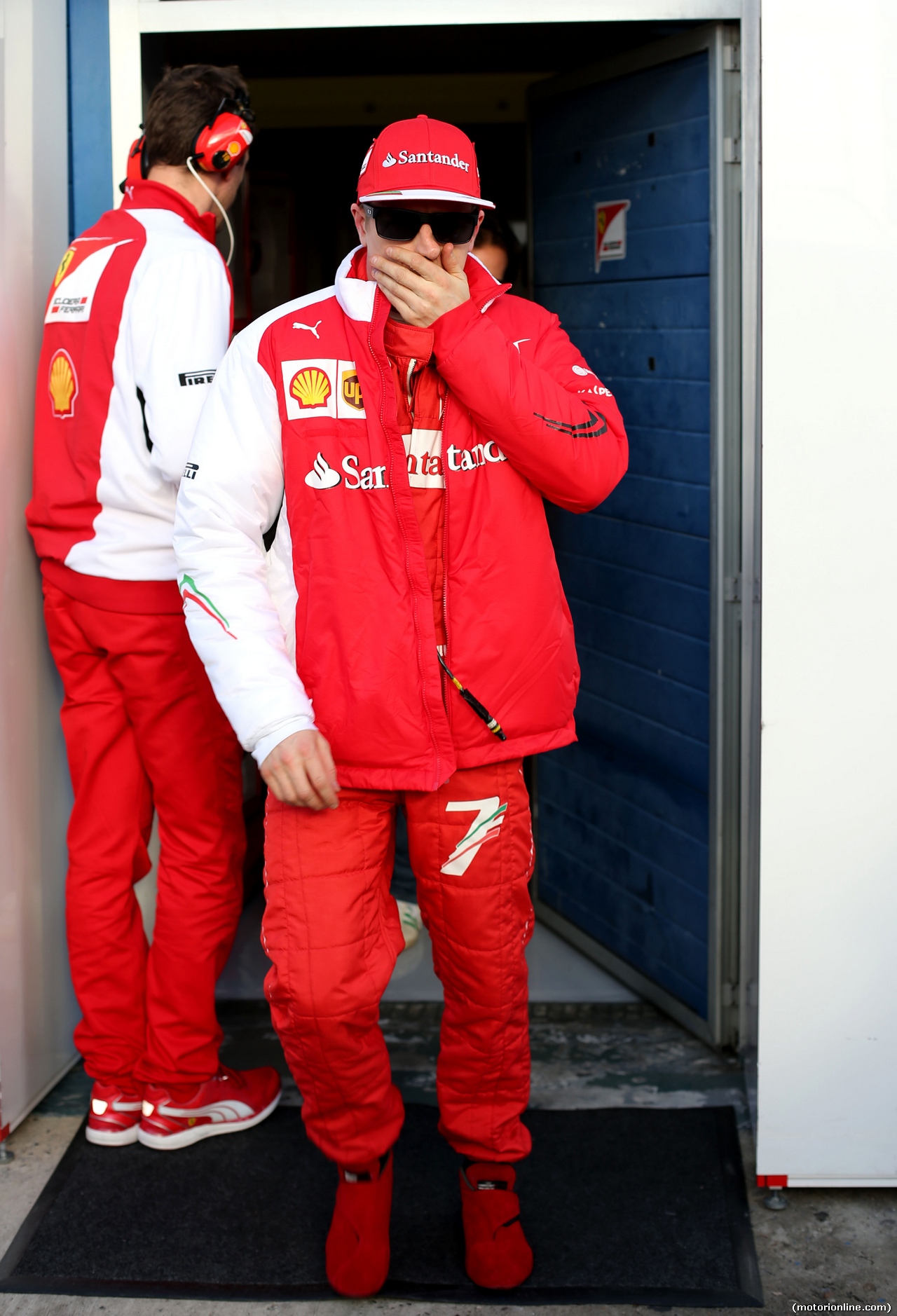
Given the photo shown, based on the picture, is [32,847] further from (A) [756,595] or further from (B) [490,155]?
(B) [490,155]

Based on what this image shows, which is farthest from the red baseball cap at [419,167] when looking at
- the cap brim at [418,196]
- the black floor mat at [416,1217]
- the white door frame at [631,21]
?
the black floor mat at [416,1217]

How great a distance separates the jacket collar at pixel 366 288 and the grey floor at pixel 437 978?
1.86 m

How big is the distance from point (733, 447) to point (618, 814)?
3.46 ft

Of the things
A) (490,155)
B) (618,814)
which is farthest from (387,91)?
(618,814)

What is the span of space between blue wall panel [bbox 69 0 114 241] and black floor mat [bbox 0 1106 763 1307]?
6.59 ft

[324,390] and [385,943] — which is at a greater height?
[324,390]

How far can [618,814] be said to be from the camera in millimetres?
3289

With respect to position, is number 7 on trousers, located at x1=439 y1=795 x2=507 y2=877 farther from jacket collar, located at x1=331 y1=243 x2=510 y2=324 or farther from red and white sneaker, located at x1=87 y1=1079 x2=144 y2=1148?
red and white sneaker, located at x1=87 y1=1079 x2=144 y2=1148

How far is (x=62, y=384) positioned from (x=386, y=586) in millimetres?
952

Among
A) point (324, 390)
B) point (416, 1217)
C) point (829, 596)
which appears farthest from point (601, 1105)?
point (324, 390)

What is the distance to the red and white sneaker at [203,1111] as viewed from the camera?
2578 millimetres

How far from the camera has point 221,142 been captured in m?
2.43

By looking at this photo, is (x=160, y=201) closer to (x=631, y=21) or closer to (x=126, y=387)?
(x=126, y=387)

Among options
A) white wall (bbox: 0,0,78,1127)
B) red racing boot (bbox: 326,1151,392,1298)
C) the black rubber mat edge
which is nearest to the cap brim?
white wall (bbox: 0,0,78,1127)
